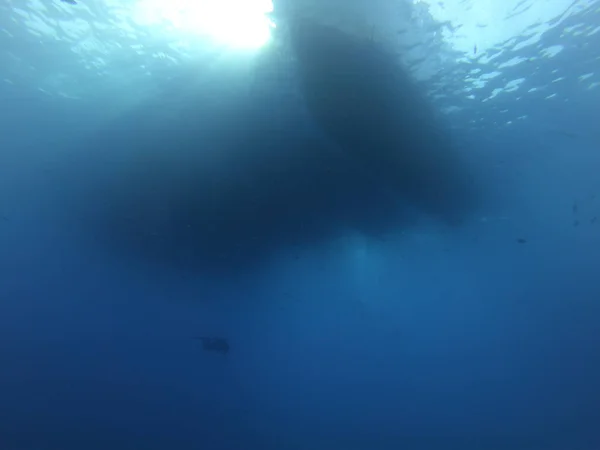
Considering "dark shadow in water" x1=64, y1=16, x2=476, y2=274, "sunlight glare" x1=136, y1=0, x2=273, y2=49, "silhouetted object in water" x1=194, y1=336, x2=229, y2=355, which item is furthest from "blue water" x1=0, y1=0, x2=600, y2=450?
"sunlight glare" x1=136, y1=0, x2=273, y2=49

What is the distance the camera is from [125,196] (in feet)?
52.5

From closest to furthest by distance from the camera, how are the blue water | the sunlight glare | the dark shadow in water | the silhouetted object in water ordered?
the sunlight glare, the dark shadow in water, the blue water, the silhouetted object in water

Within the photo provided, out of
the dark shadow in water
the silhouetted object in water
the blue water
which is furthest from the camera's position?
the silhouetted object in water

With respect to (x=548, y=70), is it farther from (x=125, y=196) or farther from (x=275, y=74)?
(x=125, y=196)

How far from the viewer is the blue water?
39.8ft

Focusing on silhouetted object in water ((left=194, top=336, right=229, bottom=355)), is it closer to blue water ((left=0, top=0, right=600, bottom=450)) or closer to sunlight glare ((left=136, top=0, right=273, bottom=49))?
blue water ((left=0, top=0, right=600, bottom=450))

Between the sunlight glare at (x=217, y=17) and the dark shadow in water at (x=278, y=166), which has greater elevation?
the sunlight glare at (x=217, y=17)

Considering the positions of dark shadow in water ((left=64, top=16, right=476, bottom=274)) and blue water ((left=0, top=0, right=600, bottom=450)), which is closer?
dark shadow in water ((left=64, top=16, right=476, bottom=274))

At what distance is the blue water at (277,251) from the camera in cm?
1212

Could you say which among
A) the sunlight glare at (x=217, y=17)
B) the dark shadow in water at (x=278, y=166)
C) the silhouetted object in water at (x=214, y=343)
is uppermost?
the sunlight glare at (x=217, y=17)

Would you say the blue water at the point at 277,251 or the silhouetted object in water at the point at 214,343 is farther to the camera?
the silhouetted object in water at the point at 214,343

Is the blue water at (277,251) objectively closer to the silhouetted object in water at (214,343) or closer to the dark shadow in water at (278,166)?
the dark shadow in water at (278,166)

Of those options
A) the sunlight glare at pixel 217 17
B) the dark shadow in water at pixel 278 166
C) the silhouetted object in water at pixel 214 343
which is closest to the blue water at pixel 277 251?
the dark shadow in water at pixel 278 166

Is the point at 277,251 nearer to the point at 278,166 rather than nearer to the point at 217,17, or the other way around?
the point at 278,166
